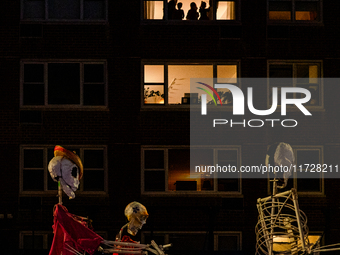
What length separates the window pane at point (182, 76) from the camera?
11695 mm

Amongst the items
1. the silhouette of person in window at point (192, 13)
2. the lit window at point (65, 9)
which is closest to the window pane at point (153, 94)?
the silhouette of person in window at point (192, 13)

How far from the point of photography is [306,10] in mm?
12016

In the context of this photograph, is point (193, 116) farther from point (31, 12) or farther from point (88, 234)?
point (88, 234)

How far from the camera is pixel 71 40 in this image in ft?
37.4

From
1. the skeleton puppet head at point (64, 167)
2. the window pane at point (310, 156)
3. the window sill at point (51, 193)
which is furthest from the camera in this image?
the window pane at point (310, 156)

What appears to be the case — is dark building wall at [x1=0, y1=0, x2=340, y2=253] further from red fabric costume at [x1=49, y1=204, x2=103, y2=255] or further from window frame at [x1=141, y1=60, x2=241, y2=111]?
red fabric costume at [x1=49, y1=204, x2=103, y2=255]

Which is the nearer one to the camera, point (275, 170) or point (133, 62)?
point (275, 170)

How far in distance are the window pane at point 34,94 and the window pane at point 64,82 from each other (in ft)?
0.82

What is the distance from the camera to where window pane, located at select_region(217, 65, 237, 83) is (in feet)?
38.3

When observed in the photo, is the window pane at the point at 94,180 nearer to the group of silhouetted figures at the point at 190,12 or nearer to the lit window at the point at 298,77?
the group of silhouetted figures at the point at 190,12

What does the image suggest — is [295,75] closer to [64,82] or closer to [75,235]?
[64,82]

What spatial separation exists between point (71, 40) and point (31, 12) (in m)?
→ 1.59

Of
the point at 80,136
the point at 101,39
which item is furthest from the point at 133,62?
the point at 80,136

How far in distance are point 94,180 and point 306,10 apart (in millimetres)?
8213
